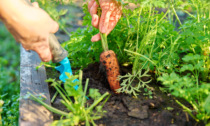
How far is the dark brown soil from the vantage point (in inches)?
60.1

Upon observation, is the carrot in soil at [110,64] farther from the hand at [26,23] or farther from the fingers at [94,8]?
the hand at [26,23]

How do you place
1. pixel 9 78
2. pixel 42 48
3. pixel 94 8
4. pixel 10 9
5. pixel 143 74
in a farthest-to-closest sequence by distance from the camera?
pixel 9 78 < pixel 94 8 < pixel 143 74 < pixel 42 48 < pixel 10 9

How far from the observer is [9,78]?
3.17 metres

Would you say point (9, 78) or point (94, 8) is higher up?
point (94, 8)

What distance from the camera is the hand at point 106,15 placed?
5.86 ft

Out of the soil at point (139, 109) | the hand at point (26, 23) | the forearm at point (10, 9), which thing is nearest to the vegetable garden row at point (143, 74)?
the soil at point (139, 109)

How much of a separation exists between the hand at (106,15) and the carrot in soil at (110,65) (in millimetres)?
72

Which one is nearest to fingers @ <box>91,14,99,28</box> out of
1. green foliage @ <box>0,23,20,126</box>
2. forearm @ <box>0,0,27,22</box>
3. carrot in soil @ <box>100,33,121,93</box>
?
carrot in soil @ <box>100,33,121,93</box>

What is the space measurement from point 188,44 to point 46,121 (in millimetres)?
1197

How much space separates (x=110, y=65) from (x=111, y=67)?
17 mm

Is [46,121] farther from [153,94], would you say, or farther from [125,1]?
[125,1]

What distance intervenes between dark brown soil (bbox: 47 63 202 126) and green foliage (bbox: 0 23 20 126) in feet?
1.84

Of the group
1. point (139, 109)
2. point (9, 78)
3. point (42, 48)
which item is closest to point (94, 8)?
point (42, 48)

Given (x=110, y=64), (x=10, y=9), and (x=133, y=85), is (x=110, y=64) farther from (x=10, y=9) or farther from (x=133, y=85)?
(x=10, y=9)
